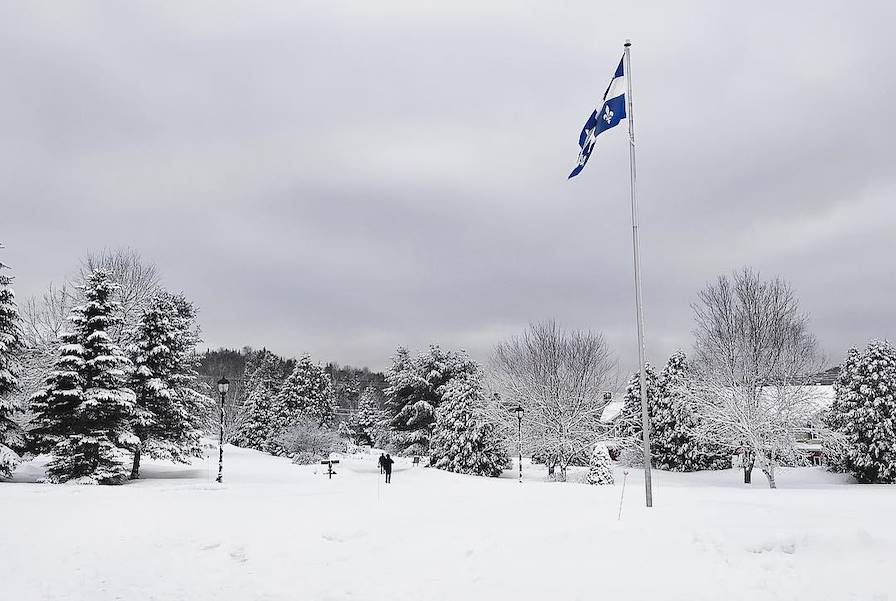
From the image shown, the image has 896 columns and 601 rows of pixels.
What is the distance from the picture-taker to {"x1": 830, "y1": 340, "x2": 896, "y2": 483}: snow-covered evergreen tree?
37.5 metres

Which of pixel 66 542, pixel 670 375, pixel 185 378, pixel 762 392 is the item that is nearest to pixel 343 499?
pixel 66 542

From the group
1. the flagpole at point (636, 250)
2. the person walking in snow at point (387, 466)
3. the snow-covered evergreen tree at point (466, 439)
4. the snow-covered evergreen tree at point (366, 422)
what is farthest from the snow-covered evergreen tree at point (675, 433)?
the snow-covered evergreen tree at point (366, 422)

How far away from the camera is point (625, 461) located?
55219 millimetres

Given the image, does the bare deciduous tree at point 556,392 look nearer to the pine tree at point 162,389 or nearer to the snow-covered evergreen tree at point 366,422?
the pine tree at point 162,389

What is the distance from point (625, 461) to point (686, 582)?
4859cm

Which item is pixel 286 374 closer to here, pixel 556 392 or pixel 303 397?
pixel 303 397

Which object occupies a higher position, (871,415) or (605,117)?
(605,117)

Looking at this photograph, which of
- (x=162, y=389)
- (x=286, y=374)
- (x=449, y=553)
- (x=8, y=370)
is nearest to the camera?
(x=449, y=553)

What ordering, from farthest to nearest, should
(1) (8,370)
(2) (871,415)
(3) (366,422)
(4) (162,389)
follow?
(3) (366,422) → (2) (871,415) → (4) (162,389) → (1) (8,370)

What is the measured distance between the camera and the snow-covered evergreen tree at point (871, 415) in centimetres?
3750

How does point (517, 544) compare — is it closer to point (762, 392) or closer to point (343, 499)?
point (343, 499)

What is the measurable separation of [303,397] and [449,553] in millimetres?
57788

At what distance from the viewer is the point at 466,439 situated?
42.4 metres

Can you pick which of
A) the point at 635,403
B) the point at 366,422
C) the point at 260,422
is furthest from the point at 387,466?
the point at 366,422
